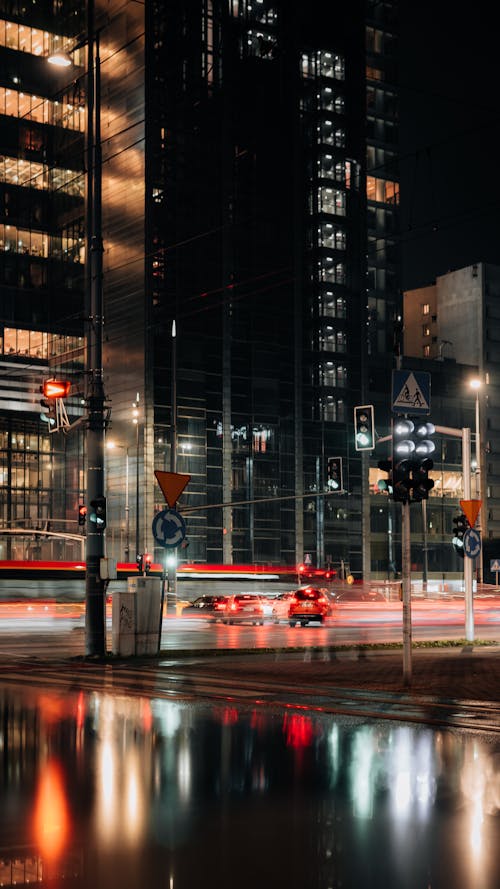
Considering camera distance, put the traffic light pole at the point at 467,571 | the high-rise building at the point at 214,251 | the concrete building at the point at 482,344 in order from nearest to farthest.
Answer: the traffic light pole at the point at 467,571 → the high-rise building at the point at 214,251 → the concrete building at the point at 482,344

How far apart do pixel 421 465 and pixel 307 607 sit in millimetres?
25655

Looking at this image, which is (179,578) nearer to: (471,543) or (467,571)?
(467,571)

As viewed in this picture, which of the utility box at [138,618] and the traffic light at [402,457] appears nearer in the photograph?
the traffic light at [402,457]

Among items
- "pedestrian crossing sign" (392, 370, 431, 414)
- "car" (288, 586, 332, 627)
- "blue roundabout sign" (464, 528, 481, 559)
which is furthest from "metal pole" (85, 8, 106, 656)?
"car" (288, 586, 332, 627)

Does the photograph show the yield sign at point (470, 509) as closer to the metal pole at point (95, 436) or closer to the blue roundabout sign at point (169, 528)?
the blue roundabout sign at point (169, 528)

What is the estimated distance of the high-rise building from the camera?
90500 millimetres

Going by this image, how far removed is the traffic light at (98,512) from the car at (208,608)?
959 inches

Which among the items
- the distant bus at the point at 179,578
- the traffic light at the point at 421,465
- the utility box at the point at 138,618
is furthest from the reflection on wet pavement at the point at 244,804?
the distant bus at the point at 179,578

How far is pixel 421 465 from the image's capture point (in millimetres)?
18312

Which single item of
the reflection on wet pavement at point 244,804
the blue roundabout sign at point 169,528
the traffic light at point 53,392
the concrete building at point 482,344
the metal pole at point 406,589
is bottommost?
the reflection on wet pavement at point 244,804

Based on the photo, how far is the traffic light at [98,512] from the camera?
2519 cm

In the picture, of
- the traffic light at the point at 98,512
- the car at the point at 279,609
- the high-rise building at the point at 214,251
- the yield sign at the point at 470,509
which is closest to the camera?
the traffic light at the point at 98,512

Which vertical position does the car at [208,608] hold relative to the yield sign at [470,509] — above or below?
→ below

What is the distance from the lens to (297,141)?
10094 cm
